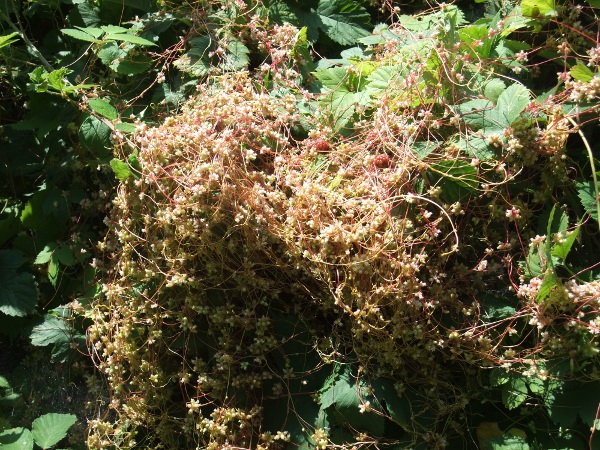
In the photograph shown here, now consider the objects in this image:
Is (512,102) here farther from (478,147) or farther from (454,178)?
(454,178)

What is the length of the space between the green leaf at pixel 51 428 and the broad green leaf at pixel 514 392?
1352 millimetres

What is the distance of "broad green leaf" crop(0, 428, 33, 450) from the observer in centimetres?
208

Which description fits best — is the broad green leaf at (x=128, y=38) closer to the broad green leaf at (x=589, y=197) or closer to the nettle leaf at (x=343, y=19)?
the nettle leaf at (x=343, y=19)

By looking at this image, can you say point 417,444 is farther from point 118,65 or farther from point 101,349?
point 118,65

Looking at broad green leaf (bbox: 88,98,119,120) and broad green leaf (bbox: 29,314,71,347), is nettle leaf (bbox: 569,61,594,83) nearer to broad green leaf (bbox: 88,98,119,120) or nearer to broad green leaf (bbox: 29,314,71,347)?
broad green leaf (bbox: 88,98,119,120)

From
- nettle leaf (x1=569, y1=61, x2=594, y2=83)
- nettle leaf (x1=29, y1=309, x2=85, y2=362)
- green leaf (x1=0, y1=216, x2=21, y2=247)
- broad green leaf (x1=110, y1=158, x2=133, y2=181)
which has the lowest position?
nettle leaf (x1=29, y1=309, x2=85, y2=362)

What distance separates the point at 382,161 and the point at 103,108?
90cm

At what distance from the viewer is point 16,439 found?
2.11 metres

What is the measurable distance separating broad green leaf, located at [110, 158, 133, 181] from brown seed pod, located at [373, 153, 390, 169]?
0.76 metres

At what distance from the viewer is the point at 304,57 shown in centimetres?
225

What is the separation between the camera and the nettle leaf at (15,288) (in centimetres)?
225

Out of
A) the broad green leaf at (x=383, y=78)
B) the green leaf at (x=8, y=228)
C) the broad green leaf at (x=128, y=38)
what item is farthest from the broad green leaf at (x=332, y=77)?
the green leaf at (x=8, y=228)

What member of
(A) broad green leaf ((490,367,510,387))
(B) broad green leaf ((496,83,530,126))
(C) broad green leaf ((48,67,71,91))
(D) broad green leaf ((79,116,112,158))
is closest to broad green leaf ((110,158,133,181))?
(D) broad green leaf ((79,116,112,158))

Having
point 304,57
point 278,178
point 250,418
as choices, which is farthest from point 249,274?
point 304,57
